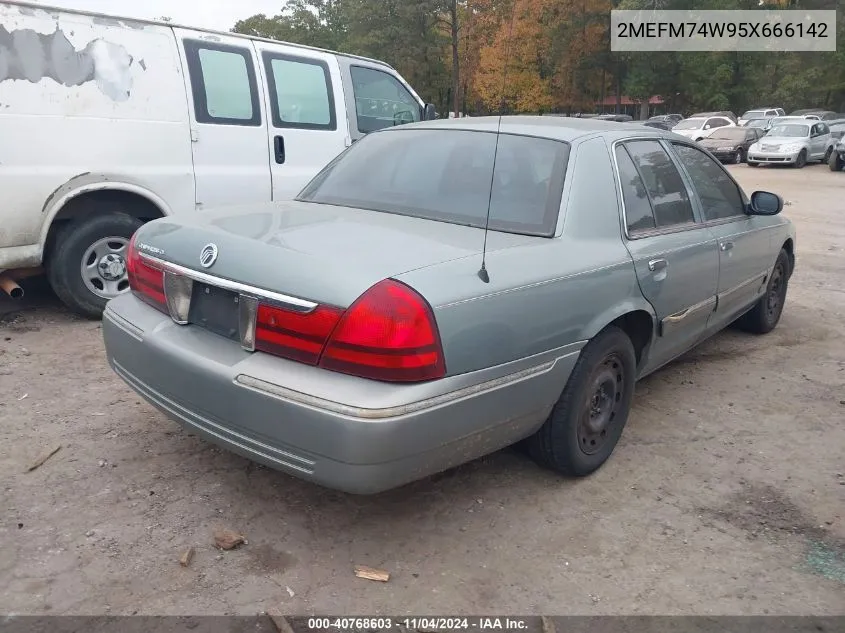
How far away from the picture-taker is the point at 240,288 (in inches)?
104

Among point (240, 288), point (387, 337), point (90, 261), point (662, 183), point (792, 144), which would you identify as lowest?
point (90, 261)

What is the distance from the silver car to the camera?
8.01 ft

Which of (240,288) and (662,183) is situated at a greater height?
(662,183)

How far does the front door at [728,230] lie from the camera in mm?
4285

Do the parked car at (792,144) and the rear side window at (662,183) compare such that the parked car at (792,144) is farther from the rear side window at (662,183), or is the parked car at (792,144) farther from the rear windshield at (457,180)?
the rear windshield at (457,180)

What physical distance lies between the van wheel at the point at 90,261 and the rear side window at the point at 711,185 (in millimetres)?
3848

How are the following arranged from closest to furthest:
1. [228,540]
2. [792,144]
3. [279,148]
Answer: [228,540] → [279,148] → [792,144]

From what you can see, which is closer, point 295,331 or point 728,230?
point 295,331

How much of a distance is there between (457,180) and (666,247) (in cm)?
112

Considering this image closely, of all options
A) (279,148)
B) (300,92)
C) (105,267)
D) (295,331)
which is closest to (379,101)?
(300,92)

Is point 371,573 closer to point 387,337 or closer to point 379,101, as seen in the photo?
point 387,337

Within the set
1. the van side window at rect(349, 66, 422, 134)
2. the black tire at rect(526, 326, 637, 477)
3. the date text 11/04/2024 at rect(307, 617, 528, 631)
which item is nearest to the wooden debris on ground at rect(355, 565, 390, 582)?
the date text 11/04/2024 at rect(307, 617, 528, 631)

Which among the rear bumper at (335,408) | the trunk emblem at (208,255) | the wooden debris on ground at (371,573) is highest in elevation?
the trunk emblem at (208,255)

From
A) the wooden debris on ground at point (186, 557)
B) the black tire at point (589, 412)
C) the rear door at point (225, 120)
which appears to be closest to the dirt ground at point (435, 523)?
the wooden debris on ground at point (186, 557)
